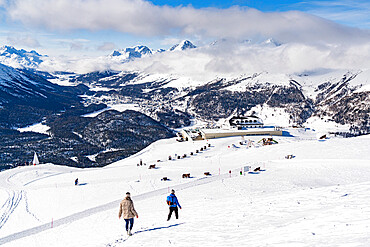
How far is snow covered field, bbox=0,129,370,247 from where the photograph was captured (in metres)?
14.6

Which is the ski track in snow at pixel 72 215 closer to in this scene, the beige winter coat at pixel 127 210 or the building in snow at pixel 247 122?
the beige winter coat at pixel 127 210

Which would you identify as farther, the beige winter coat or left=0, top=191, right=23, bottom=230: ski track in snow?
left=0, top=191, right=23, bottom=230: ski track in snow

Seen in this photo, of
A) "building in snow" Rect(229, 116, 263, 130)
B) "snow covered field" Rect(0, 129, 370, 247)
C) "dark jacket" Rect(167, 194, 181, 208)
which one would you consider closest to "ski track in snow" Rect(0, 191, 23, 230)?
"snow covered field" Rect(0, 129, 370, 247)

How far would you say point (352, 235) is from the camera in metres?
11.7

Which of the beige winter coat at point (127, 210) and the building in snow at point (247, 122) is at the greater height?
the building in snow at point (247, 122)

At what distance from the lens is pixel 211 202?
1011 inches

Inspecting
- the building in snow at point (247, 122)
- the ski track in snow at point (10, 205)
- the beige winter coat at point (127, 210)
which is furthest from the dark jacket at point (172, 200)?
the building in snow at point (247, 122)

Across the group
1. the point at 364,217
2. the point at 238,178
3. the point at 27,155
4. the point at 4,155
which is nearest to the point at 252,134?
the point at 238,178

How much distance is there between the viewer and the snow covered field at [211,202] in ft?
47.8

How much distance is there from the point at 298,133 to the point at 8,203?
102m

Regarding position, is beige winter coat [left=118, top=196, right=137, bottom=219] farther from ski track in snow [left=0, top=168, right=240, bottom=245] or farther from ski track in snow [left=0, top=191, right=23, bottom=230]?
ski track in snow [left=0, top=191, right=23, bottom=230]

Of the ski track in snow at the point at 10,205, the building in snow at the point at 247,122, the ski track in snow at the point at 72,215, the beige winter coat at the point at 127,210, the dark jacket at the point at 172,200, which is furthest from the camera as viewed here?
the building in snow at the point at 247,122

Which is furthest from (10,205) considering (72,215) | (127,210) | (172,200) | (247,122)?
(247,122)

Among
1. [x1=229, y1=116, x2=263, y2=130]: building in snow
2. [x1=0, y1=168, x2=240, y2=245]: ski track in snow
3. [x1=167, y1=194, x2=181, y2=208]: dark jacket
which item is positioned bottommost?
[x1=0, y1=168, x2=240, y2=245]: ski track in snow
